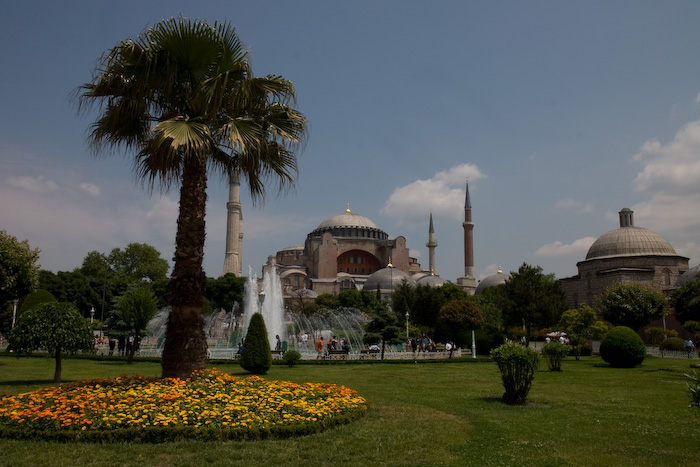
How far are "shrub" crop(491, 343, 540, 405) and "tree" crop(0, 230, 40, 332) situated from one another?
13.7m

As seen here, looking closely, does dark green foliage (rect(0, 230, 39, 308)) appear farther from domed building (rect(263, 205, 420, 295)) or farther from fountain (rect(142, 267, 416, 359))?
domed building (rect(263, 205, 420, 295))

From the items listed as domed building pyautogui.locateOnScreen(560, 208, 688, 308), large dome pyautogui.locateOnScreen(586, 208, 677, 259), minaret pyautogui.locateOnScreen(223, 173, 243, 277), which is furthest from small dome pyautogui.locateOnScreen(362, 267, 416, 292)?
large dome pyautogui.locateOnScreen(586, 208, 677, 259)

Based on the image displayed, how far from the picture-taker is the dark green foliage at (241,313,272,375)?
511 inches

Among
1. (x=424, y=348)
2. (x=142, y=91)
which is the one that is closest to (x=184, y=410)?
(x=142, y=91)

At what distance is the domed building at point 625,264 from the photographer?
1671 inches

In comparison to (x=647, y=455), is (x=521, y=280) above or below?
above

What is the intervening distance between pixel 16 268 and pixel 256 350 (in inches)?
317

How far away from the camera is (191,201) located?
743 centimetres

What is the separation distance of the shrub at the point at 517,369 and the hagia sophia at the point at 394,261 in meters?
31.2

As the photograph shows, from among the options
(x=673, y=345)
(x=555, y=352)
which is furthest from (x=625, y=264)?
(x=555, y=352)

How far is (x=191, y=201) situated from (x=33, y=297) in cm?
1599

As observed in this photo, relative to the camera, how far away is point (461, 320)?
1017 inches

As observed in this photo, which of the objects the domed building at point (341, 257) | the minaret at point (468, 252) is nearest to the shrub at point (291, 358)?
the domed building at point (341, 257)

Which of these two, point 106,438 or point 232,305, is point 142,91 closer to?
point 106,438
